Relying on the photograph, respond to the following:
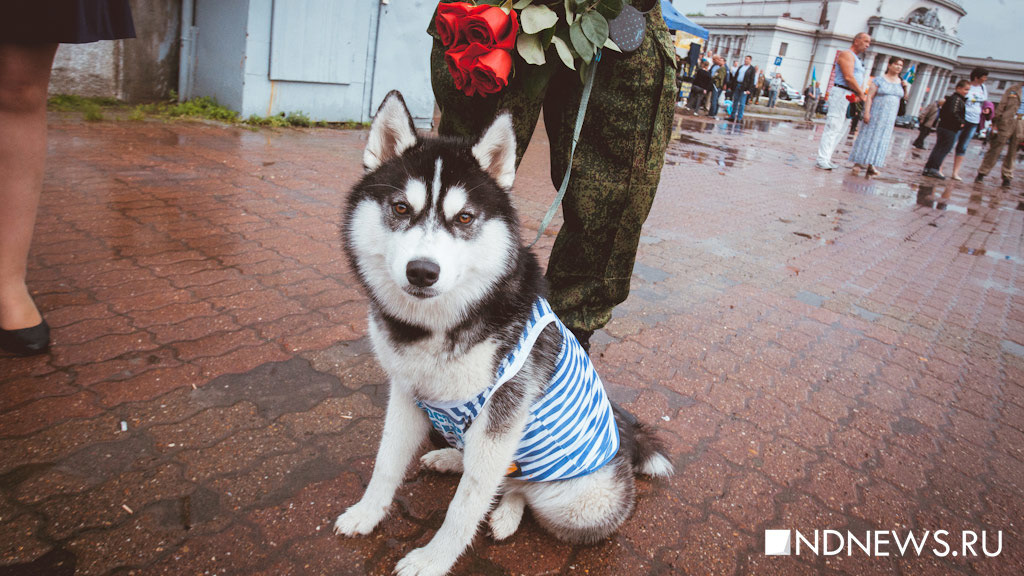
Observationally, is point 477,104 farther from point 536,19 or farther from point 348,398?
point 348,398

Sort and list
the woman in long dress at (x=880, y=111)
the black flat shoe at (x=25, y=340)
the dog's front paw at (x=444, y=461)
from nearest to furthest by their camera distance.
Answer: the dog's front paw at (x=444, y=461), the black flat shoe at (x=25, y=340), the woman in long dress at (x=880, y=111)

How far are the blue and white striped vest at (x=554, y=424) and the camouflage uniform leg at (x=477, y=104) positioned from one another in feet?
3.16

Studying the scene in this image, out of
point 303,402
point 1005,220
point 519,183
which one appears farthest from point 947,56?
point 303,402

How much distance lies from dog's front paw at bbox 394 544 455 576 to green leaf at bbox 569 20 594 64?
6.79 feet

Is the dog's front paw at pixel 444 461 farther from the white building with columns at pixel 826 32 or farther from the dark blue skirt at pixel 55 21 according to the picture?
the white building with columns at pixel 826 32

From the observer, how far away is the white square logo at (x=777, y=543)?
7.45ft

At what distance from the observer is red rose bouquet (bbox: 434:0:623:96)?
2102 mm

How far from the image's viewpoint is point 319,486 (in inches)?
88.6

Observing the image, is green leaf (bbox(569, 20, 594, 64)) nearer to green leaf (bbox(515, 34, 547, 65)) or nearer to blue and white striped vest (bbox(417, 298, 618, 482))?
green leaf (bbox(515, 34, 547, 65))

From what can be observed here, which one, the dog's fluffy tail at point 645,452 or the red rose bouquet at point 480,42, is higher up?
the red rose bouquet at point 480,42

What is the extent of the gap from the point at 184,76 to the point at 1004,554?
11.4m

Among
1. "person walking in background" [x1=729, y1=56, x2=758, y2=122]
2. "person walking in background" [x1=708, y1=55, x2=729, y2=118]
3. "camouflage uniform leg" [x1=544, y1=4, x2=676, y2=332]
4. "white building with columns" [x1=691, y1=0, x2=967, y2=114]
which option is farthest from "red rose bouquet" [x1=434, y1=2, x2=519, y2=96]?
"white building with columns" [x1=691, y1=0, x2=967, y2=114]

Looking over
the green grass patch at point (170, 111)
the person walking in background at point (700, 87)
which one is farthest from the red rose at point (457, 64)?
the person walking in background at point (700, 87)

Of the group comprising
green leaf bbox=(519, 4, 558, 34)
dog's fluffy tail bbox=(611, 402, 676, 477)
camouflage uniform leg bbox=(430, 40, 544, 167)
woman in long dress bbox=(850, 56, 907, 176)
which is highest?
woman in long dress bbox=(850, 56, 907, 176)
